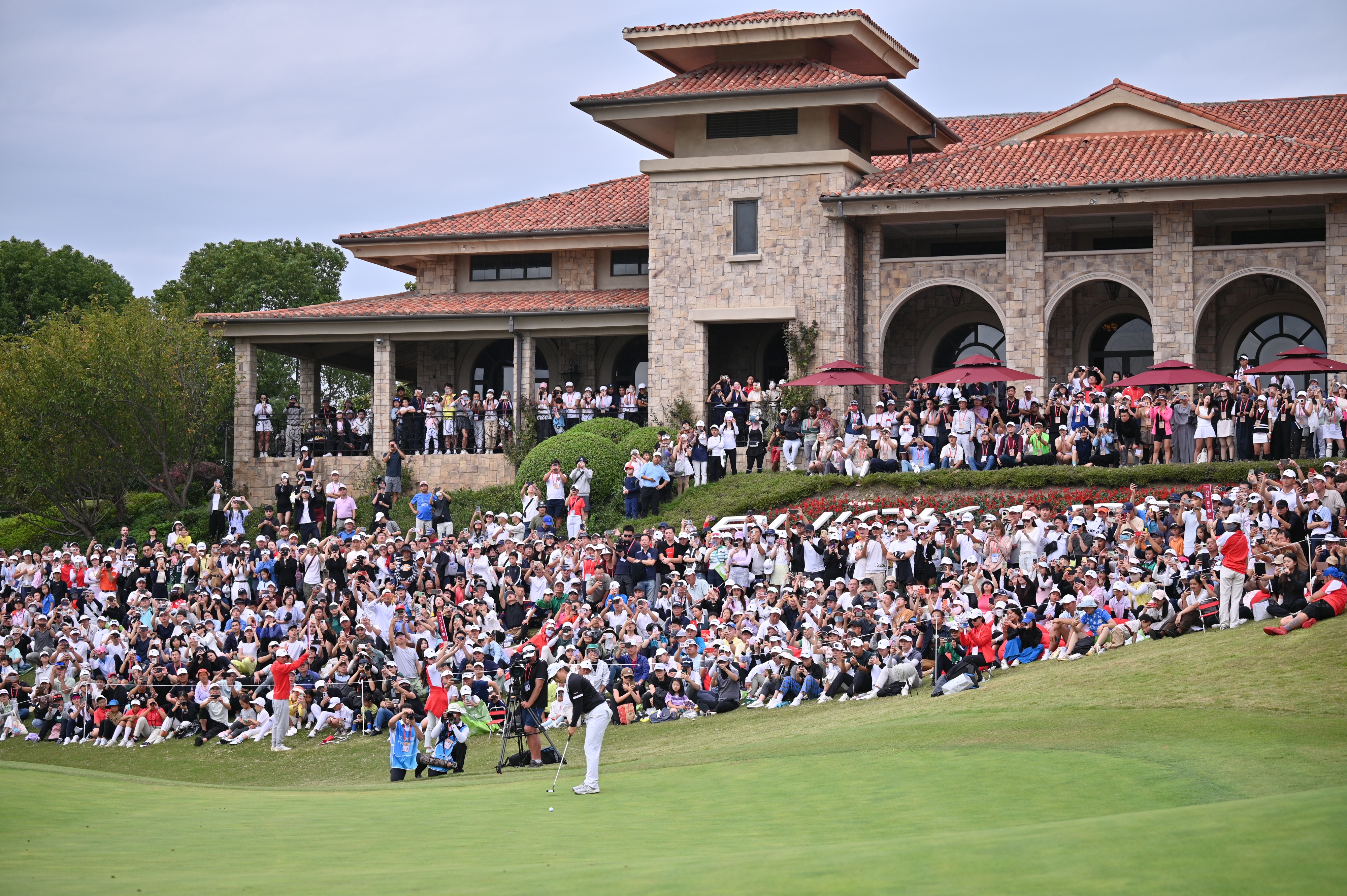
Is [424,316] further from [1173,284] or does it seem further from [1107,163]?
[1173,284]

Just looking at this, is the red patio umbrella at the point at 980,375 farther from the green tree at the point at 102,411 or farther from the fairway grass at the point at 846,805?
the green tree at the point at 102,411

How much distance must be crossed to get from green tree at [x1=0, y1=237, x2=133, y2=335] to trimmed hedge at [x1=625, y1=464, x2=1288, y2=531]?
119 feet

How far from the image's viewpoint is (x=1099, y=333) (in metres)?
36.2

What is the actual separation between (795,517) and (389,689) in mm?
9312

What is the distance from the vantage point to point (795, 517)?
28.7 metres

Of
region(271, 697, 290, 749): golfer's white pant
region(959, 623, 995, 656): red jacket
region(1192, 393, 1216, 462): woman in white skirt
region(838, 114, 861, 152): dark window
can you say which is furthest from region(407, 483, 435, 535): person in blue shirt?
region(1192, 393, 1216, 462): woman in white skirt

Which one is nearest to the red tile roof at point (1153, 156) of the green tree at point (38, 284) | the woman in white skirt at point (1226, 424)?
the woman in white skirt at point (1226, 424)

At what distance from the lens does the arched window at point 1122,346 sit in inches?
1410

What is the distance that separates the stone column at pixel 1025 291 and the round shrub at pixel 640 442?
8.38 meters

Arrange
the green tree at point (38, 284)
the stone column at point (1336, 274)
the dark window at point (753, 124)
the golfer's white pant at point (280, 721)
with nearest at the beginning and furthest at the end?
the golfer's white pant at point (280, 721) < the stone column at point (1336, 274) < the dark window at point (753, 124) < the green tree at point (38, 284)

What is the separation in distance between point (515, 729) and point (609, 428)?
1542 centimetres

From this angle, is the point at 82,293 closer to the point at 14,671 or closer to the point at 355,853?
the point at 14,671

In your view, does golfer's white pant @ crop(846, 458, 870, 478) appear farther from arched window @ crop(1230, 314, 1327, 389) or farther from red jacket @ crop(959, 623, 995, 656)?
arched window @ crop(1230, 314, 1327, 389)

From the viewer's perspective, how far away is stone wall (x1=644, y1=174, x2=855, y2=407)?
34906mm
